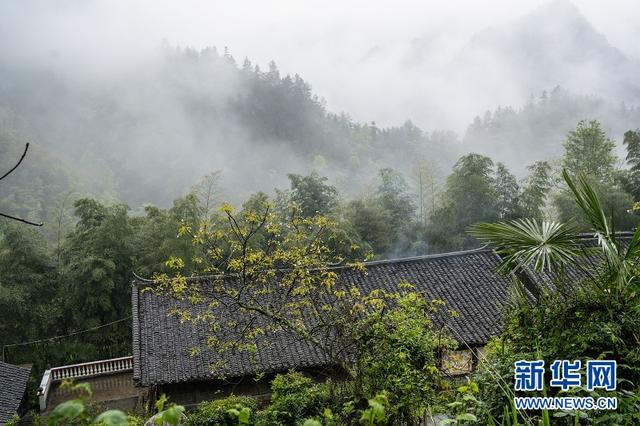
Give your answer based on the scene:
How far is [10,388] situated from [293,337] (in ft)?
26.8

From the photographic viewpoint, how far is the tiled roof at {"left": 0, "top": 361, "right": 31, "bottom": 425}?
12.9 metres

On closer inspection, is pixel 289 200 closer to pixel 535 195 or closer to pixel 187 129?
pixel 535 195

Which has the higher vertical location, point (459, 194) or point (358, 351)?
point (459, 194)

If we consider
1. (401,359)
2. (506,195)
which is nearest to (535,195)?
(506,195)

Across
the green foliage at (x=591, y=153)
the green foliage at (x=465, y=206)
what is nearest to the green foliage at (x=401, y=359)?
the green foliage at (x=465, y=206)

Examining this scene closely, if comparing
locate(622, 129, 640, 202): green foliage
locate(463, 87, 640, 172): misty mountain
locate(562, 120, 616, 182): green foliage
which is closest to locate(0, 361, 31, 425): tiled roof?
locate(622, 129, 640, 202): green foliage

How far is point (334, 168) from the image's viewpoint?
6288 centimetres

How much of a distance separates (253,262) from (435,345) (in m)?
3.24

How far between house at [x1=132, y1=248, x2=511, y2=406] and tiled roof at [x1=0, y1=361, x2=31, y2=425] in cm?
313

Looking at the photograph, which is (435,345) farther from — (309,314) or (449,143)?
(449,143)

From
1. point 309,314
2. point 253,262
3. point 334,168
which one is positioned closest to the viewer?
point 253,262

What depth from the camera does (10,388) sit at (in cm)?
1380

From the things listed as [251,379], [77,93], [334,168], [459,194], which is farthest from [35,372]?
[77,93]

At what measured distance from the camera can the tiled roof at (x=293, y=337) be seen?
1223 cm
